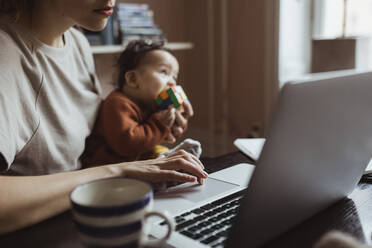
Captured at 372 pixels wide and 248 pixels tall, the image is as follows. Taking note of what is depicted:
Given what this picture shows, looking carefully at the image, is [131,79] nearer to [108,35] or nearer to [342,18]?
[108,35]

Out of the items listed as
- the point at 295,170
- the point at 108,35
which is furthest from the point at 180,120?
the point at 108,35

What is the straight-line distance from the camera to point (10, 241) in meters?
0.58

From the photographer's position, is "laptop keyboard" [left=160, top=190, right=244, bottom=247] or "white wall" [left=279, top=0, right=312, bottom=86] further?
"white wall" [left=279, top=0, right=312, bottom=86]

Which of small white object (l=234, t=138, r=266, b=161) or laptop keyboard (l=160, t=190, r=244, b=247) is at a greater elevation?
laptop keyboard (l=160, t=190, r=244, b=247)

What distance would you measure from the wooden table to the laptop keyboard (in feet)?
0.24

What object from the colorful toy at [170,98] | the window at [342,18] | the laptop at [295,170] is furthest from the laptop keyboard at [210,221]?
the window at [342,18]

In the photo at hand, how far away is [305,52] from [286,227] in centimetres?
224

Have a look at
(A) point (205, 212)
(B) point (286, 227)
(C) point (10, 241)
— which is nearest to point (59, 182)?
(C) point (10, 241)

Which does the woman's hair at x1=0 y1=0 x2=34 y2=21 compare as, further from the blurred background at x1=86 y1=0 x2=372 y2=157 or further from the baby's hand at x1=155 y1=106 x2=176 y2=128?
the blurred background at x1=86 y1=0 x2=372 y2=157

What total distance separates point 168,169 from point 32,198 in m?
0.27

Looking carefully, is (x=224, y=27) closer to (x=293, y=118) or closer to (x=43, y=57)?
(x=43, y=57)

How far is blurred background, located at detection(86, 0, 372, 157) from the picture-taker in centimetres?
211

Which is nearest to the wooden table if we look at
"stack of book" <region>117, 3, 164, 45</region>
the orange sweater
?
the orange sweater

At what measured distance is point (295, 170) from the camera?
19.3 inches
